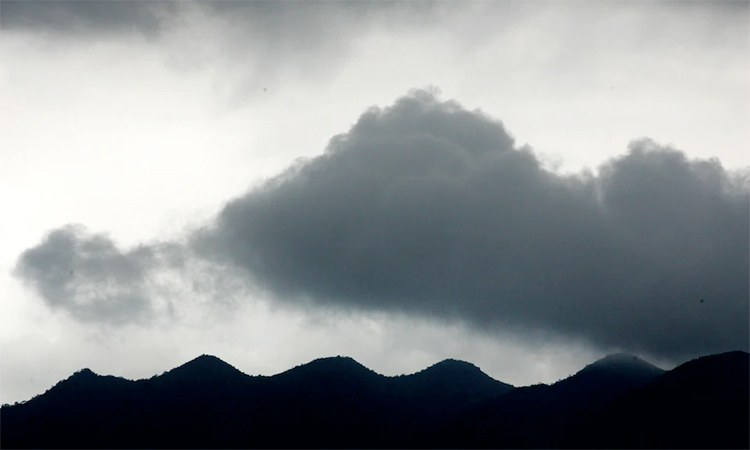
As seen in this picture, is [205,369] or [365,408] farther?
[205,369]

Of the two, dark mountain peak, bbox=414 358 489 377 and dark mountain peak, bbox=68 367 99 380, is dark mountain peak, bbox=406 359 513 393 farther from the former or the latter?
dark mountain peak, bbox=68 367 99 380

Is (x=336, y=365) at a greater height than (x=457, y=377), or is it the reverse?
(x=336, y=365)

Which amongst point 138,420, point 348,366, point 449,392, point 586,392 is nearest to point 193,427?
point 138,420

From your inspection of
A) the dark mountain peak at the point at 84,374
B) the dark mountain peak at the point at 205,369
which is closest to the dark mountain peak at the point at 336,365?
the dark mountain peak at the point at 205,369

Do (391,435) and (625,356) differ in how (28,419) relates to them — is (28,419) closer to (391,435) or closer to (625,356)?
(391,435)

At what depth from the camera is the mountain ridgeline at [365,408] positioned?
147 meters

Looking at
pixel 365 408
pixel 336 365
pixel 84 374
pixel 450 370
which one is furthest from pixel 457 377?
pixel 84 374

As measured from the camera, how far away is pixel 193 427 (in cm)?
16850

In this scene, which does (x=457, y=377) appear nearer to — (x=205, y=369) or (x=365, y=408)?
(x=365, y=408)

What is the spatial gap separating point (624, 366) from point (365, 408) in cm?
5178

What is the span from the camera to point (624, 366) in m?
182

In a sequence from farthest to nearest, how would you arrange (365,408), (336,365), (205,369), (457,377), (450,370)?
1. (450,370)
2. (457,377)
3. (336,365)
4. (205,369)
5. (365,408)

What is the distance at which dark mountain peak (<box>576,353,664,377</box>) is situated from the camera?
181m

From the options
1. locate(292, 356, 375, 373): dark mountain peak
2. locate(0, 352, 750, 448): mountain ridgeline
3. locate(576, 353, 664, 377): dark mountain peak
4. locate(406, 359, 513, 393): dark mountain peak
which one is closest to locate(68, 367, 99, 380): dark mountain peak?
locate(0, 352, 750, 448): mountain ridgeline
